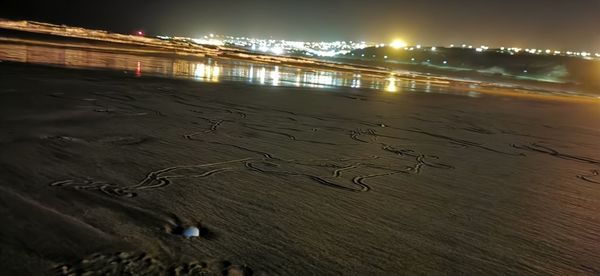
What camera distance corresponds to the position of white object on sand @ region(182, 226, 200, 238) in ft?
10.8

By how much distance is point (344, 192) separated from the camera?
15.4 feet

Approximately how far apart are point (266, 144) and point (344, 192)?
7.46 ft

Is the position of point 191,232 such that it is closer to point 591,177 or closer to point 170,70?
point 591,177

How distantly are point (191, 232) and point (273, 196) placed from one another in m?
1.16

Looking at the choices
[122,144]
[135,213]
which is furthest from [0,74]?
[135,213]

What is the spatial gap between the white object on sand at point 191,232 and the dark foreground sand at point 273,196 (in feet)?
0.25

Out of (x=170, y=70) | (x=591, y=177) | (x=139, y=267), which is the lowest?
(x=139, y=267)

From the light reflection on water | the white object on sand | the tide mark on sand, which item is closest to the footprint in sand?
the white object on sand

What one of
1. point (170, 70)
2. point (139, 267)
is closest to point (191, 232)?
point (139, 267)

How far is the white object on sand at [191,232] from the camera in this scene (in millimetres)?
3277

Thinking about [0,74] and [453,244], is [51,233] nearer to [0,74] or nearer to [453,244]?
[453,244]

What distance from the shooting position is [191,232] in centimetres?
333

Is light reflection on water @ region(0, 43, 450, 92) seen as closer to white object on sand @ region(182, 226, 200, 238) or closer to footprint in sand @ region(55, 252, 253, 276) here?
white object on sand @ region(182, 226, 200, 238)

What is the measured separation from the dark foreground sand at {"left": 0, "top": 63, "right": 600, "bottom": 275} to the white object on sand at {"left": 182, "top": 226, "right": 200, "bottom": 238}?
76mm
